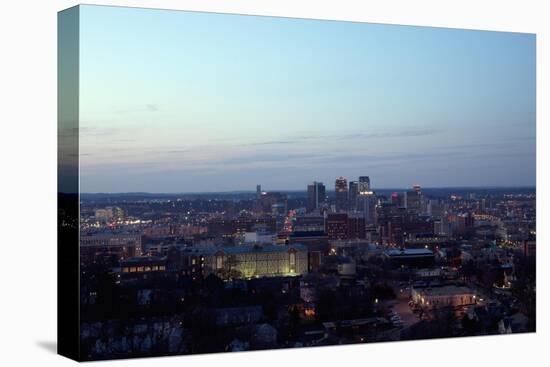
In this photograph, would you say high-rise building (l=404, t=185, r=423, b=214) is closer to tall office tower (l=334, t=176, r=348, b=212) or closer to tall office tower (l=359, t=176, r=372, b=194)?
tall office tower (l=359, t=176, r=372, b=194)

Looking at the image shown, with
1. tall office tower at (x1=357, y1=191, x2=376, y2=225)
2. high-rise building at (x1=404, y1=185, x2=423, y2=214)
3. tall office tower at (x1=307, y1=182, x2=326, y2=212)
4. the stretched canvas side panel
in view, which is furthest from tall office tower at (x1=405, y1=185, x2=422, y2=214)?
the stretched canvas side panel

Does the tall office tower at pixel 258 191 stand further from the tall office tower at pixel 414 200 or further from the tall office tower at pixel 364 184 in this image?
the tall office tower at pixel 414 200

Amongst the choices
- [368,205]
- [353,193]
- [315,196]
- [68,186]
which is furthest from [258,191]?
[68,186]

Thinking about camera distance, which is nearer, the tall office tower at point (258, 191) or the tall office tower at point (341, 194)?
the tall office tower at point (258, 191)

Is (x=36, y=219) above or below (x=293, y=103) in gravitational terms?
below

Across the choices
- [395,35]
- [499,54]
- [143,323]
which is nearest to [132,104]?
[143,323]

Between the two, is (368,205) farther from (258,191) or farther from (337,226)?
(258,191)

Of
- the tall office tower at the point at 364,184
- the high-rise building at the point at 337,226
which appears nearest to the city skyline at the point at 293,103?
the tall office tower at the point at 364,184
